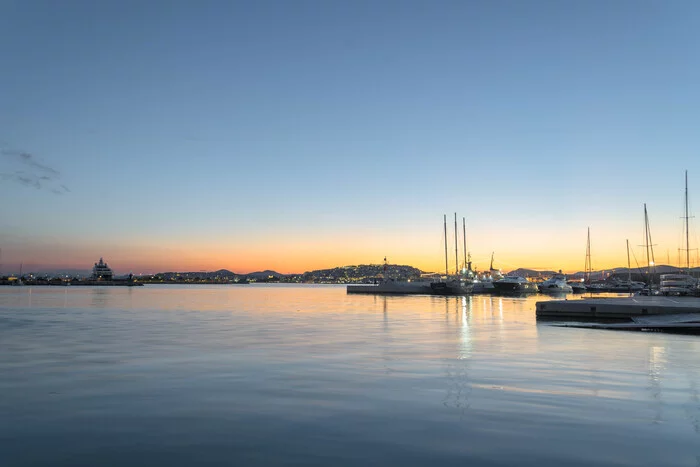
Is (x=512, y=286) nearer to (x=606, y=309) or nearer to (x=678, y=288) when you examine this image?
(x=678, y=288)

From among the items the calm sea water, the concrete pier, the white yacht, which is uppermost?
the white yacht

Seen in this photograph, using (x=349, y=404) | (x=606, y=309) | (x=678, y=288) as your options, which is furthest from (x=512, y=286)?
(x=349, y=404)

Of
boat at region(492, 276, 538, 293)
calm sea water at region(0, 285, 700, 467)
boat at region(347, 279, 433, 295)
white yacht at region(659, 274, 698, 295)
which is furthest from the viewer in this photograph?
boat at region(492, 276, 538, 293)

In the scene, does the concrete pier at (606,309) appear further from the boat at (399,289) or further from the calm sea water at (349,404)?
the boat at (399,289)

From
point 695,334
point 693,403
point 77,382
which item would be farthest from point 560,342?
point 77,382

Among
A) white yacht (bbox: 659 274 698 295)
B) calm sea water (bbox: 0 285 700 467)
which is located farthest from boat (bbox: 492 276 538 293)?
calm sea water (bbox: 0 285 700 467)

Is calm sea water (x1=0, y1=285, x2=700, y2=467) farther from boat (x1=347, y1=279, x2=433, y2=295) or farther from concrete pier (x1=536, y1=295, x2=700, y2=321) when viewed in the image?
boat (x1=347, y1=279, x2=433, y2=295)

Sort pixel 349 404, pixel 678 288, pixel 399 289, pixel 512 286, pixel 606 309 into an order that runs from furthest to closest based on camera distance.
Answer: pixel 512 286 → pixel 399 289 → pixel 678 288 → pixel 606 309 → pixel 349 404

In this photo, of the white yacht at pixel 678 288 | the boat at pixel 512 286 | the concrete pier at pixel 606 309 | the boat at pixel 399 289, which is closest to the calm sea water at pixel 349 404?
the concrete pier at pixel 606 309

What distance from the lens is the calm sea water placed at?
966 cm

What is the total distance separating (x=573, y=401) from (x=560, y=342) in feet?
51.1

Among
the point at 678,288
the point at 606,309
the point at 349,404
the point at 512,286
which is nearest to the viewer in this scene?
the point at 349,404

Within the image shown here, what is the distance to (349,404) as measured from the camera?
13617mm

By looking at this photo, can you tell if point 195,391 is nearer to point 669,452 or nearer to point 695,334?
point 669,452
